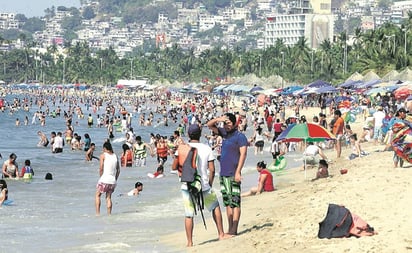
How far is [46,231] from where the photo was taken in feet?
41.4

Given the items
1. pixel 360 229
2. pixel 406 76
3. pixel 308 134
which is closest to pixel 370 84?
pixel 406 76

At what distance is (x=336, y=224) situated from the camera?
30.5 ft

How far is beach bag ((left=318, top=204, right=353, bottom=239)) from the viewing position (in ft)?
30.5

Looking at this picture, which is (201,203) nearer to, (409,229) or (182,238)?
(182,238)

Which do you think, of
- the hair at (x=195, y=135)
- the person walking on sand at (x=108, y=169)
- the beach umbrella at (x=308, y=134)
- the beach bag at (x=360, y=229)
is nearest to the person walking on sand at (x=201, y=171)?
the hair at (x=195, y=135)

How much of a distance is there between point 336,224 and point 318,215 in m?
1.70

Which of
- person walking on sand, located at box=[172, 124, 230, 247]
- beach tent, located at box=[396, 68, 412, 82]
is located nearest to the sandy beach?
person walking on sand, located at box=[172, 124, 230, 247]

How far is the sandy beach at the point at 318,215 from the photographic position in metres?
9.16

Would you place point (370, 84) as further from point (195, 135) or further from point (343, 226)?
point (343, 226)

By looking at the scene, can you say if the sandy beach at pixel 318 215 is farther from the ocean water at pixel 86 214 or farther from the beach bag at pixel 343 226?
the ocean water at pixel 86 214

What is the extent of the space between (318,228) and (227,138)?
4.73ft

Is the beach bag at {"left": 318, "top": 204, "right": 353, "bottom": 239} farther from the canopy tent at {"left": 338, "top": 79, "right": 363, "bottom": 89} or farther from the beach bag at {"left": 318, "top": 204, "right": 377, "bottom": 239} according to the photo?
the canopy tent at {"left": 338, "top": 79, "right": 363, "bottom": 89}

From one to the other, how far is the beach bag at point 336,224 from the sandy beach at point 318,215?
0.34 feet

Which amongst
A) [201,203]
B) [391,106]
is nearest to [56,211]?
[201,203]
